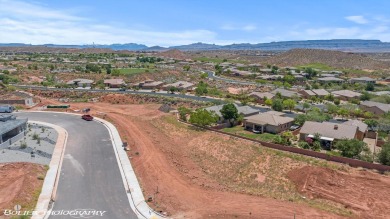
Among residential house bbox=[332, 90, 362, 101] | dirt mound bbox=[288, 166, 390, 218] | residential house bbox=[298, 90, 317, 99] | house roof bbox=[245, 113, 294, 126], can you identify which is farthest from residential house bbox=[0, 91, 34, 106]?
residential house bbox=[332, 90, 362, 101]

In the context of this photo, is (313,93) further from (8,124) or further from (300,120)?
(8,124)

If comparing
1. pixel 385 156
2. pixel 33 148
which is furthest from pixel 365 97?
pixel 33 148

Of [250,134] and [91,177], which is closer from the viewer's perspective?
[91,177]

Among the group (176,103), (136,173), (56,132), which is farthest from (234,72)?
(136,173)

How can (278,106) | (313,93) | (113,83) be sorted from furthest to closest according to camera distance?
1. (113,83)
2. (313,93)
3. (278,106)

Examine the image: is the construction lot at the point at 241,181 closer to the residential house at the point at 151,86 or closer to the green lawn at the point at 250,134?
the green lawn at the point at 250,134

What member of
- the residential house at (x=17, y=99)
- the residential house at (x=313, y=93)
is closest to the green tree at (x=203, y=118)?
the residential house at (x=17, y=99)

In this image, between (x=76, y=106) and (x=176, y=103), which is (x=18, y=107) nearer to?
(x=76, y=106)
